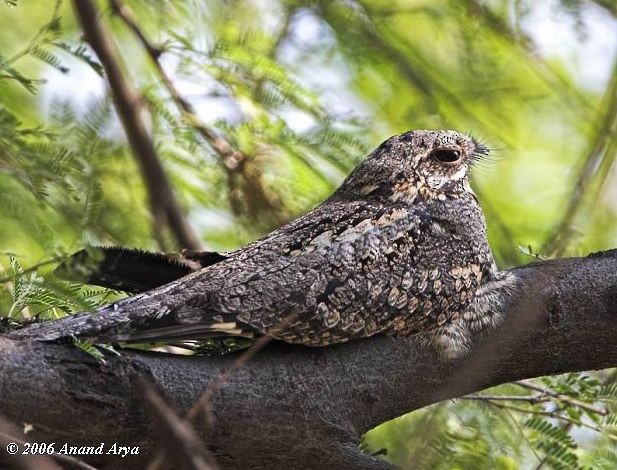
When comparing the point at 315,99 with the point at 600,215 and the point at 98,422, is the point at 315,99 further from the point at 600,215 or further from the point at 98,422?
the point at 98,422

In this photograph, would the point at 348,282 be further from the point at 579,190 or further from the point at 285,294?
the point at 579,190

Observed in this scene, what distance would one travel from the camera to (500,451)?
356 cm

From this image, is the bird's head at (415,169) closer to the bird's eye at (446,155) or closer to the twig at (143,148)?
the bird's eye at (446,155)

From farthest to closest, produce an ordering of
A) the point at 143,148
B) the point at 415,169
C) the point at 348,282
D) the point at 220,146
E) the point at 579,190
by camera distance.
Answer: the point at 220,146
the point at 143,148
the point at 415,169
the point at 579,190
the point at 348,282

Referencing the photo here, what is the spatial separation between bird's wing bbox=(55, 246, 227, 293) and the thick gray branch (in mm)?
348

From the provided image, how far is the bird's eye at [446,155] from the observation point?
345 cm

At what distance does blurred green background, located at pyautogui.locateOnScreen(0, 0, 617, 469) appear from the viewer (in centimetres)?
330

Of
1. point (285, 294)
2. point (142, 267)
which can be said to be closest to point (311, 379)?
point (285, 294)

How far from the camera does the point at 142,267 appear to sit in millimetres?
2766

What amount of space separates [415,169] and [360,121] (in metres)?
1.04

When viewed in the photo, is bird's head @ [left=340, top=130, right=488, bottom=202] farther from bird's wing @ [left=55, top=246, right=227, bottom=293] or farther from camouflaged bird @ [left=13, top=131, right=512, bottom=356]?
bird's wing @ [left=55, top=246, right=227, bottom=293]

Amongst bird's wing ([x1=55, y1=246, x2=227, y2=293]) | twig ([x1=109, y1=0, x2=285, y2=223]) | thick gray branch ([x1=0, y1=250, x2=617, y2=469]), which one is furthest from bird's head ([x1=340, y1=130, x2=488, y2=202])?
twig ([x1=109, y1=0, x2=285, y2=223])

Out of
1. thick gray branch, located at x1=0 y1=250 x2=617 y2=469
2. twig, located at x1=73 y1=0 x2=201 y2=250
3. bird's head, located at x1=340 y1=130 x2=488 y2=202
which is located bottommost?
thick gray branch, located at x1=0 y1=250 x2=617 y2=469

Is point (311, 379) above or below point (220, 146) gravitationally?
below
